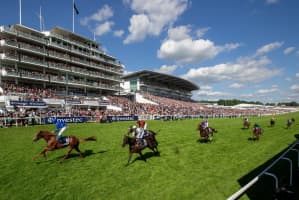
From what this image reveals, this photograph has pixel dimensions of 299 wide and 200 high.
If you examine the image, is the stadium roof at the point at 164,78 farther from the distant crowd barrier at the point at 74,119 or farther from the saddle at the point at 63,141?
the saddle at the point at 63,141

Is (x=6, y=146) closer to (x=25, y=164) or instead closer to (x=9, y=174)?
(x=25, y=164)

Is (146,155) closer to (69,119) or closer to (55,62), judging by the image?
(69,119)

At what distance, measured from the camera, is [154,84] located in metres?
77.3

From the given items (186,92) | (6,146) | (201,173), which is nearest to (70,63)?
(6,146)

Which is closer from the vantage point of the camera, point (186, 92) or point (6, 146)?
point (6, 146)

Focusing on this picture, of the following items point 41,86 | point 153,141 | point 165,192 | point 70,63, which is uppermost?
point 70,63

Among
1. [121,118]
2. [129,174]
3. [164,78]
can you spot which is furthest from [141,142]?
[164,78]

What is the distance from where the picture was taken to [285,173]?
22.2ft

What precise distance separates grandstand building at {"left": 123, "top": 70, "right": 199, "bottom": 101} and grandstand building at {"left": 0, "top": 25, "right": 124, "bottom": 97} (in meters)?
11.8

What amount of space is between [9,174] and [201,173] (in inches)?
273

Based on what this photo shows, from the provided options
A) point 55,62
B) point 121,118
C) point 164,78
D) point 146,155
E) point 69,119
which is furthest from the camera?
point 164,78

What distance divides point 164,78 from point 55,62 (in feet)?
142

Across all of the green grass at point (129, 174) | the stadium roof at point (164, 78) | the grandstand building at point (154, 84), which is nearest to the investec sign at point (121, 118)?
the green grass at point (129, 174)

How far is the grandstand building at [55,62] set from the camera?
36.6 m
